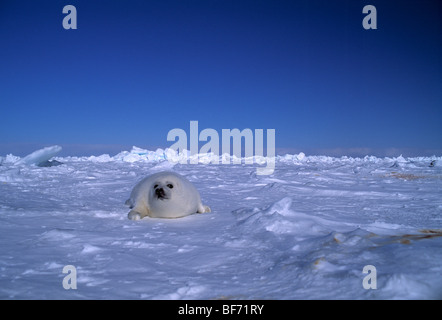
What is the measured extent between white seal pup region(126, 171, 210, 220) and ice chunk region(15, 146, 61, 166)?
9038 millimetres

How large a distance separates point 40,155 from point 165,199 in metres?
10.1

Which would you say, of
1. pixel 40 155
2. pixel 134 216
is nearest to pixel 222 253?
pixel 134 216

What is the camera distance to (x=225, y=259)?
2170 millimetres

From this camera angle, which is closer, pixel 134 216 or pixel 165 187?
pixel 134 216

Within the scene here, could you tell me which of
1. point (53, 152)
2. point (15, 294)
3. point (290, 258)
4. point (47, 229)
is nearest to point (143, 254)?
point (15, 294)

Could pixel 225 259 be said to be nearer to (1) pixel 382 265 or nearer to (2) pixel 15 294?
(1) pixel 382 265

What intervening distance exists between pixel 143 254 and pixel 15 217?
6.49 feet

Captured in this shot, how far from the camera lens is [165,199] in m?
3.81

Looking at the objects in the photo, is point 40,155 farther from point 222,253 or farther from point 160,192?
point 222,253

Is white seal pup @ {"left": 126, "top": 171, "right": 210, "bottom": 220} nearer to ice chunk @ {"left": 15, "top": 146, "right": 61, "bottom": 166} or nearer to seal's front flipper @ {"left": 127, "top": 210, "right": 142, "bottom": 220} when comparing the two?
seal's front flipper @ {"left": 127, "top": 210, "right": 142, "bottom": 220}

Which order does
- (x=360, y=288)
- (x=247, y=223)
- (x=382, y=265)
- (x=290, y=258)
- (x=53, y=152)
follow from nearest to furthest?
1. (x=360, y=288)
2. (x=382, y=265)
3. (x=290, y=258)
4. (x=247, y=223)
5. (x=53, y=152)

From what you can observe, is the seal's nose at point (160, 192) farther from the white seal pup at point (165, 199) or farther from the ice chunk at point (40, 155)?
the ice chunk at point (40, 155)

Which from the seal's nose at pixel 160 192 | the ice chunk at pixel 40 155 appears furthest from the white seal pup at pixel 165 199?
the ice chunk at pixel 40 155

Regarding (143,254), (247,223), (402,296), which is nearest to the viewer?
(402,296)
